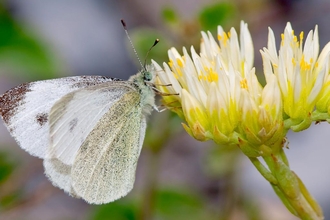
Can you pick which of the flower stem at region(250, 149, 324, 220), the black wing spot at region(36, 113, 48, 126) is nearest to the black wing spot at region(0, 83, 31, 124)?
the black wing spot at region(36, 113, 48, 126)

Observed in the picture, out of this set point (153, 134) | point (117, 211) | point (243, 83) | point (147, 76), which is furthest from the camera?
point (117, 211)

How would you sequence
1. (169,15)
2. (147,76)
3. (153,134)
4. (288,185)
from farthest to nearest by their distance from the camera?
(153,134), (169,15), (147,76), (288,185)

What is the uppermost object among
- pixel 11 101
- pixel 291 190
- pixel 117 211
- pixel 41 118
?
pixel 11 101

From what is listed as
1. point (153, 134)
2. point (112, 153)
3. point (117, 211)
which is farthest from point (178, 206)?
point (112, 153)

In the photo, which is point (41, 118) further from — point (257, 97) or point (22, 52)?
point (257, 97)

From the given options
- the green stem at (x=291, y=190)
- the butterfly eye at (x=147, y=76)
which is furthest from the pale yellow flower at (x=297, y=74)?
the butterfly eye at (x=147, y=76)

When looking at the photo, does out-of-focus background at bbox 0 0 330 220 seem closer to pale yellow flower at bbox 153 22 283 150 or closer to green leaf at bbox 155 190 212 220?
green leaf at bbox 155 190 212 220

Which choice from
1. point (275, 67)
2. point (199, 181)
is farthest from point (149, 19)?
point (275, 67)

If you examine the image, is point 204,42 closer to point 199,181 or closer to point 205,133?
point 205,133
